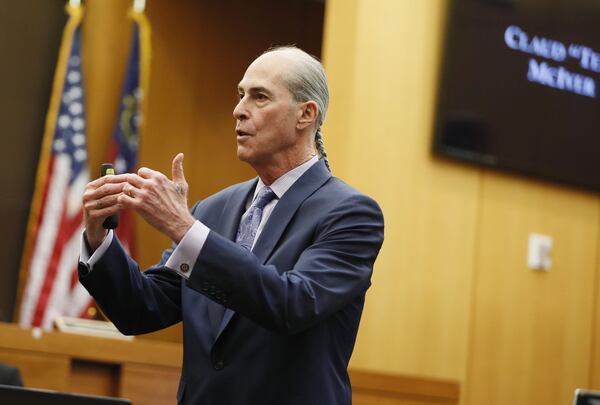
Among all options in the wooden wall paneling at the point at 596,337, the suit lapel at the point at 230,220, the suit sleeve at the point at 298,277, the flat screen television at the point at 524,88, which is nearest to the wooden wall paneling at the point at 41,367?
the flat screen television at the point at 524,88

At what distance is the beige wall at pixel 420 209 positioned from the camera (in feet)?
18.4

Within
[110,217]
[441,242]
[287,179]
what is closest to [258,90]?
[287,179]

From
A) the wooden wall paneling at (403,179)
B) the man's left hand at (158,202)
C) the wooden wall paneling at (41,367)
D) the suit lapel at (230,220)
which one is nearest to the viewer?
the man's left hand at (158,202)

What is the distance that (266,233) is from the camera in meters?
2.32

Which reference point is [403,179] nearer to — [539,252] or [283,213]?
[539,252]

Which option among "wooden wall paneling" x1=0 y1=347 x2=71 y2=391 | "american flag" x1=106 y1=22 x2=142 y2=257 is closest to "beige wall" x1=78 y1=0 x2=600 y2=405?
"american flag" x1=106 y1=22 x2=142 y2=257

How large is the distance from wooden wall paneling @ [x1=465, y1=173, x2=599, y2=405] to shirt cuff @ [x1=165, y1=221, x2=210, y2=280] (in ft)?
13.5

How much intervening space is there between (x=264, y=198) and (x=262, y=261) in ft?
0.67

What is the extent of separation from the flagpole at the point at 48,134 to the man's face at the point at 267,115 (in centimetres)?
364

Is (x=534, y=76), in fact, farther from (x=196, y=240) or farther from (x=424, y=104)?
(x=196, y=240)

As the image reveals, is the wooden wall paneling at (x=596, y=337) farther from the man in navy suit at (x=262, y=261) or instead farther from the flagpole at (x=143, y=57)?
the man in navy suit at (x=262, y=261)

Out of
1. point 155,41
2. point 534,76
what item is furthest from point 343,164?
point 155,41

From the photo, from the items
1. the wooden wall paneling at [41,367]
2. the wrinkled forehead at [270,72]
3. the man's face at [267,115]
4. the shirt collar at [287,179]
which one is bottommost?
the wooden wall paneling at [41,367]

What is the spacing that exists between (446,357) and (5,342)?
2.43 metres
